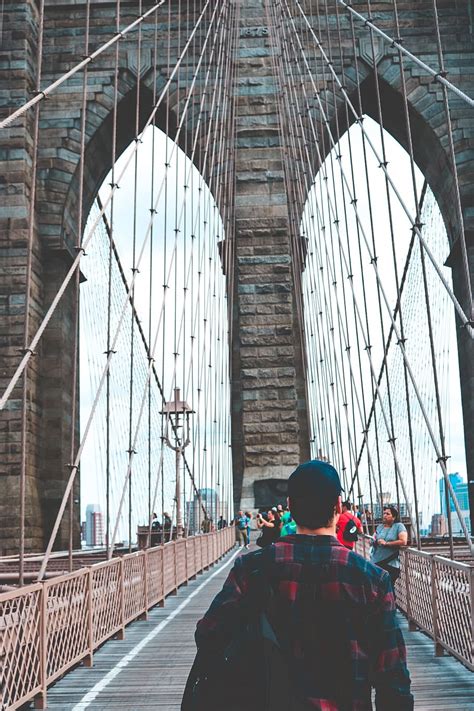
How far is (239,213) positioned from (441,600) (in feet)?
49.4

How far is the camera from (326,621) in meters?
1.57

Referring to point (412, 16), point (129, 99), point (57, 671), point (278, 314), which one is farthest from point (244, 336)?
point (57, 671)

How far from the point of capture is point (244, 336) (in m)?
19.2

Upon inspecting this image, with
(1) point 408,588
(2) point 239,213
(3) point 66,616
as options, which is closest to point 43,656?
(3) point 66,616

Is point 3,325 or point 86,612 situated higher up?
point 3,325

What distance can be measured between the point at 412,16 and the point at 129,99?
6.40 meters

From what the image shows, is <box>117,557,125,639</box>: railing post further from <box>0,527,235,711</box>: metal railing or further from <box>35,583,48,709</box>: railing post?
<box>35,583,48,709</box>: railing post

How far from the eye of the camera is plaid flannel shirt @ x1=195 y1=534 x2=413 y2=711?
5.03 feet

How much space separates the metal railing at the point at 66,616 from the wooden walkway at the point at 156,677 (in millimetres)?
118

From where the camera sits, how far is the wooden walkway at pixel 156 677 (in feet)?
14.8

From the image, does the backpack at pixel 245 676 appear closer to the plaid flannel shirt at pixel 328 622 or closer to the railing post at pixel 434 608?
the plaid flannel shirt at pixel 328 622

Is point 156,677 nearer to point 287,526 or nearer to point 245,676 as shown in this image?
point 287,526

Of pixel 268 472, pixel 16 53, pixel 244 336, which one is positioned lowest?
pixel 268 472

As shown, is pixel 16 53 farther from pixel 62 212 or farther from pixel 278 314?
pixel 278 314
